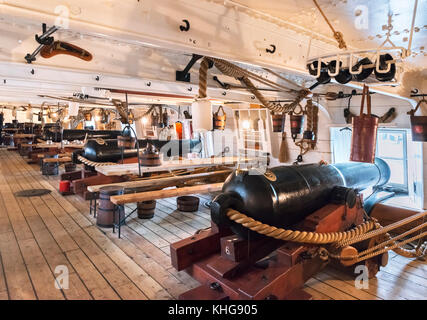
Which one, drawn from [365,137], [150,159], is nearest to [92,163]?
[150,159]

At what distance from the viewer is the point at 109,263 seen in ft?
8.95

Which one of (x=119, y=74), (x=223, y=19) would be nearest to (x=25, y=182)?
(x=119, y=74)

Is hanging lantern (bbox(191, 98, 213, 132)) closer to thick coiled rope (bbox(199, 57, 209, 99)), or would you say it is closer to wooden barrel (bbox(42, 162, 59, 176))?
thick coiled rope (bbox(199, 57, 209, 99))

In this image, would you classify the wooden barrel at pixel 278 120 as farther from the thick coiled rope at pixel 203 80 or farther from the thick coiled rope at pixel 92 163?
the thick coiled rope at pixel 92 163

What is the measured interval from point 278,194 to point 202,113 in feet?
2.54

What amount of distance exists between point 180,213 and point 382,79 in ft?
11.0

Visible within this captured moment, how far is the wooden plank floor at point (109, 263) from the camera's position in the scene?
2271 millimetres

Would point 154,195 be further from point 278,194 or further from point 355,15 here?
point 355,15

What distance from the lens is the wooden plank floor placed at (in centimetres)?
227

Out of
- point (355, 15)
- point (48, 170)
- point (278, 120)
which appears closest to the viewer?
point (355, 15)

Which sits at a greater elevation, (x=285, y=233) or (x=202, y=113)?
(x=202, y=113)

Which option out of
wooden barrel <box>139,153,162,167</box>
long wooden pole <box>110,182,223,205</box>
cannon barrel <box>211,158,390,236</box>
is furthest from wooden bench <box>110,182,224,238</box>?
cannon barrel <box>211,158,390,236</box>

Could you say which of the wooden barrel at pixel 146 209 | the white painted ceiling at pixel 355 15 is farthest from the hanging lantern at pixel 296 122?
the wooden barrel at pixel 146 209
